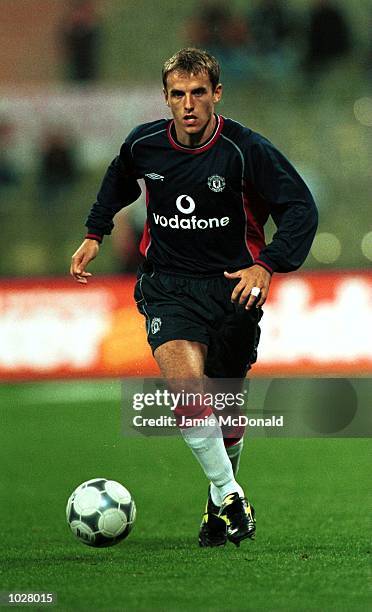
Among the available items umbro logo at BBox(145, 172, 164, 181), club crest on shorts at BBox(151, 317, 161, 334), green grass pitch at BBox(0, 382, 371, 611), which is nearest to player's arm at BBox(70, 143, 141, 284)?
umbro logo at BBox(145, 172, 164, 181)

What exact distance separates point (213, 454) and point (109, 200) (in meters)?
1.26

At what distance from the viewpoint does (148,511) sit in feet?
19.2

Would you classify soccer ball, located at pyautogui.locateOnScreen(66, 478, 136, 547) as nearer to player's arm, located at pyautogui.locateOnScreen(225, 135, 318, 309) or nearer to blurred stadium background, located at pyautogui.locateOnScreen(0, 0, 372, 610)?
blurred stadium background, located at pyautogui.locateOnScreen(0, 0, 372, 610)

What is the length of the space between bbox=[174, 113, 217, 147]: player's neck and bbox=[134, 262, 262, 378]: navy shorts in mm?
545

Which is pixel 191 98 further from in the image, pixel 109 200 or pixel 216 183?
pixel 109 200

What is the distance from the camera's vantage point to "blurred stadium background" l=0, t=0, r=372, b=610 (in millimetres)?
6383

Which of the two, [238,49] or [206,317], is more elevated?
[238,49]

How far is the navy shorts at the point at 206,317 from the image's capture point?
16.0 ft

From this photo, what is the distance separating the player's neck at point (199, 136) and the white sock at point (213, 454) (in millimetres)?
1108

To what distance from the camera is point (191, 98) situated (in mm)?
4738

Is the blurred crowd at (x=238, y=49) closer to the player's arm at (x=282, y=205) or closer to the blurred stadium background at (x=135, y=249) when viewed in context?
the blurred stadium background at (x=135, y=249)

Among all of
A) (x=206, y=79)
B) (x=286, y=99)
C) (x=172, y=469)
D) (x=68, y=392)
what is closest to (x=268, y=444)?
(x=172, y=469)

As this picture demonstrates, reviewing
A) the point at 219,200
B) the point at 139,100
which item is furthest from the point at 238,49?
the point at 219,200

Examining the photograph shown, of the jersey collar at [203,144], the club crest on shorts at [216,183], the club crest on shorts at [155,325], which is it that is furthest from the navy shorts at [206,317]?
the jersey collar at [203,144]
